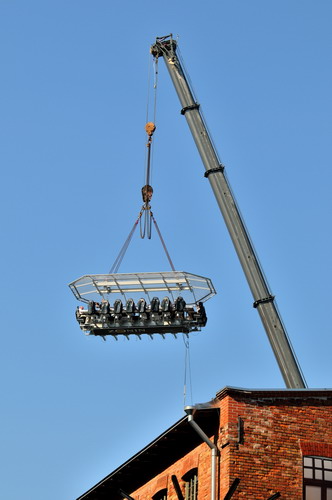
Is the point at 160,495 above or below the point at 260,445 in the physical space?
above

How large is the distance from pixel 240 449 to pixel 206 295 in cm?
1649

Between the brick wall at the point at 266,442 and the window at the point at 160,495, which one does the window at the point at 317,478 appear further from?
the window at the point at 160,495

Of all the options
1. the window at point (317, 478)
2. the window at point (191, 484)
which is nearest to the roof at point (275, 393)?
the window at point (317, 478)

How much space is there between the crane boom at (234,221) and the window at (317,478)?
Answer: 29.7 ft

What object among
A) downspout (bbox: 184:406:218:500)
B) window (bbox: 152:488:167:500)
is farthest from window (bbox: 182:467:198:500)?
downspout (bbox: 184:406:218:500)

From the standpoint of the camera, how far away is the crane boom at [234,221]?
3947cm

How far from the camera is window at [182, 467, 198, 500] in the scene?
30906 millimetres

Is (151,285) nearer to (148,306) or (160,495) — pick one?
(148,306)

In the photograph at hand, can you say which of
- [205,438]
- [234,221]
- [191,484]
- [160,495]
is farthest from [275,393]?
[234,221]

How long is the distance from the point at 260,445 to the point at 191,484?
3186mm

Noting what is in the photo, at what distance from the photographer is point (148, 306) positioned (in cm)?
4494

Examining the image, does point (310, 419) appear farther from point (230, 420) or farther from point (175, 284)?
point (175, 284)

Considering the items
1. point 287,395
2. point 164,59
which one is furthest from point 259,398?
point 164,59

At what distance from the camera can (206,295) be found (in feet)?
147
